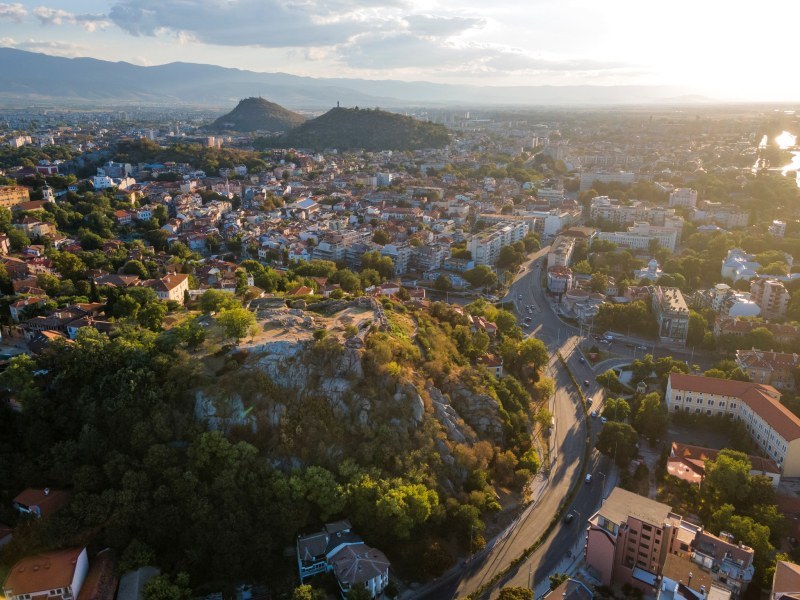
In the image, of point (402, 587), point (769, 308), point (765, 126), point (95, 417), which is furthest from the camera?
point (765, 126)

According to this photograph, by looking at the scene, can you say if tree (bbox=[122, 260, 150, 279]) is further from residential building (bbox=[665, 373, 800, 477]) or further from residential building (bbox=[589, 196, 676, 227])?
residential building (bbox=[589, 196, 676, 227])

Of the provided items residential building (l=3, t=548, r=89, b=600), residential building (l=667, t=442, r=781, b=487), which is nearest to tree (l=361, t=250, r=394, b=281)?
residential building (l=667, t=442, r=781, b=487)

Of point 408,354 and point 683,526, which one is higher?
point 408,354

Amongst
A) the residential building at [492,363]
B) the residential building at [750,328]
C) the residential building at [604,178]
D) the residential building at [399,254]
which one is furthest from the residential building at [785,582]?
the residential building at [604,178]

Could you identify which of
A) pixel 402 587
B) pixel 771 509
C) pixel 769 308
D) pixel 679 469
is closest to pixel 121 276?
pixel 402 587

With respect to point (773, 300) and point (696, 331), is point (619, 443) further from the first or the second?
point (773, 300)

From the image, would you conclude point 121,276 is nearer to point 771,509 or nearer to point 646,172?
point 771,509

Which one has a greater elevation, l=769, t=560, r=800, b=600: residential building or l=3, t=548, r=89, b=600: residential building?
l=769, t=560, r=800, b=600: residential building
